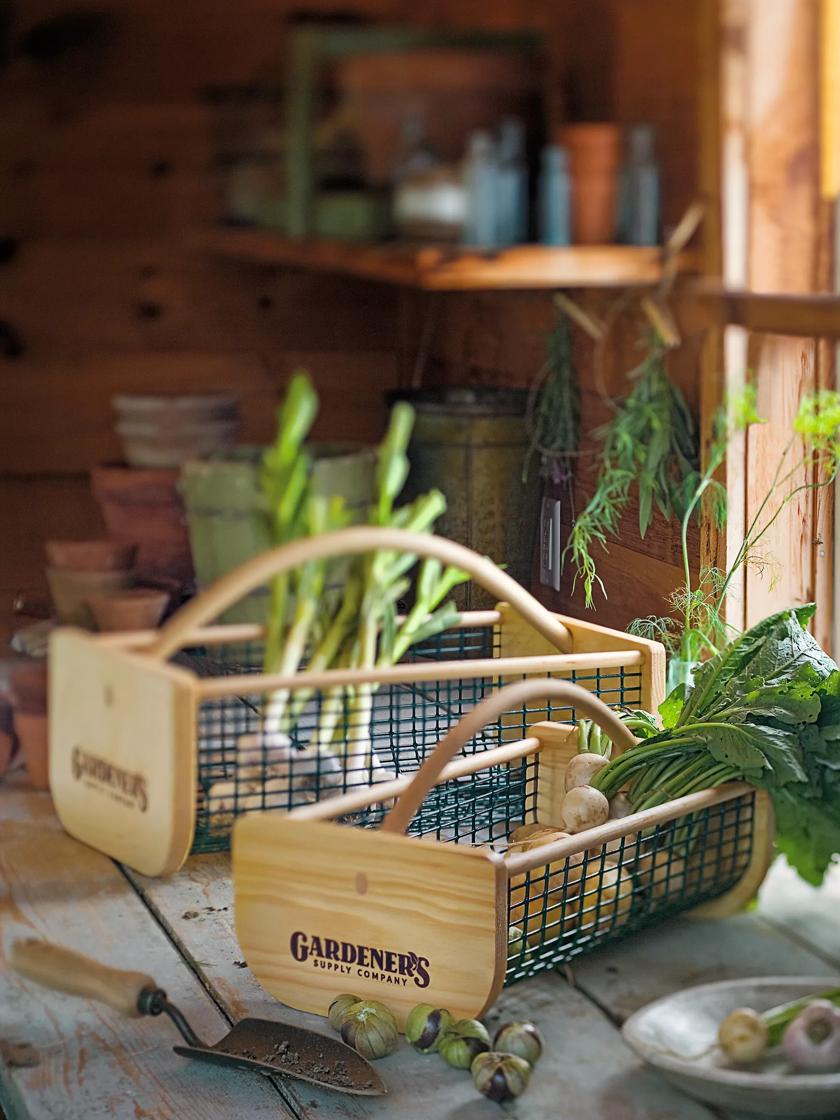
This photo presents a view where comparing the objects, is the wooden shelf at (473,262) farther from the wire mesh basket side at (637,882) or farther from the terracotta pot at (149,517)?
the wire mesh basket side at (637,882)

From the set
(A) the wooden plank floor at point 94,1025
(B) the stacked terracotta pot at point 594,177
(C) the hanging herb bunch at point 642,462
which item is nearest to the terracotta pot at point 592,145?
(B) the stacked terracotta pot at point 594,177

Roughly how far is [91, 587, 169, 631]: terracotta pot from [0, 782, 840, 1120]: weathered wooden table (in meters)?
0.25

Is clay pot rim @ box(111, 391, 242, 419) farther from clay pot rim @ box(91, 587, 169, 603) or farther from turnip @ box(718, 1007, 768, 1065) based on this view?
turnip @ box(718, 1007, 768, 1065)

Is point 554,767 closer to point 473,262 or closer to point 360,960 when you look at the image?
point 360,960

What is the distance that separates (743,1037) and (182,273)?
44cm

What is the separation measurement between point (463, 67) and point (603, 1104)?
1.55 ft

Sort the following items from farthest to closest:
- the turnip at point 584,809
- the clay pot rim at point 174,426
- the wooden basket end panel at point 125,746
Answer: the turnip at point 584,809 → the clay pot rim at point 174,426 → the wooden basket end panel at point 125,746

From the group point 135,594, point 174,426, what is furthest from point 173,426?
point 135,594

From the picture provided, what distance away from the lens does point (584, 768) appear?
90 centimetres

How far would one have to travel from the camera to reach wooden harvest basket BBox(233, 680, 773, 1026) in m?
0.78

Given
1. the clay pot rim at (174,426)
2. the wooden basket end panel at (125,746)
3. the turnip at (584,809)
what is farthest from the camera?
the turnip at (584,809)

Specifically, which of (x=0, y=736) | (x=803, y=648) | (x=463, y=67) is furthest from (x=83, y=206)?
(x=803, y=648)

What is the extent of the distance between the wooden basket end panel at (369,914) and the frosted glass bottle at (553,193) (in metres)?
0.30

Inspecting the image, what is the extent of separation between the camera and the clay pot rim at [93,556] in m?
0.73
